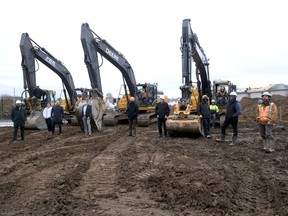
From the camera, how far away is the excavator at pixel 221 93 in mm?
17306

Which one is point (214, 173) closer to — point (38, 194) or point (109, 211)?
point (109, 211)

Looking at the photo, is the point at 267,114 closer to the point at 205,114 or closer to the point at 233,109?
the point at 233,109

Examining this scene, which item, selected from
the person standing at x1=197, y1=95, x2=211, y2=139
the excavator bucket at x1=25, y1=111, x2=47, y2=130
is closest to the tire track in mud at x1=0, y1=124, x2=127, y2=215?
the person standing at x1=197, y1=95, x2=211, y2=139

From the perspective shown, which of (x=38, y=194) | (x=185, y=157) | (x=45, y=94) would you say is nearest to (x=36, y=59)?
(x=45, y=94)

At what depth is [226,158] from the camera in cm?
848

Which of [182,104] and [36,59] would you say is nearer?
[182,104]

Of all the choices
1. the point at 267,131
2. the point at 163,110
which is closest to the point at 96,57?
the point at 163,110

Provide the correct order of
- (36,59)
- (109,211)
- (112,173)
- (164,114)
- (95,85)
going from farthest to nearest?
(36,59), (95,85), (164,114), (112,173), (109,211)

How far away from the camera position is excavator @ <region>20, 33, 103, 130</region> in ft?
58.3

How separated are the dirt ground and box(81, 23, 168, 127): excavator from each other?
28.6 ft

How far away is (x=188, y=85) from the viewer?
13.4 meters

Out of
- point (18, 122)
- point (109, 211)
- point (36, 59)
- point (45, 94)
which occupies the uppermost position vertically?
point (36, 59)

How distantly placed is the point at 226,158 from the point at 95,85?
1092 cm

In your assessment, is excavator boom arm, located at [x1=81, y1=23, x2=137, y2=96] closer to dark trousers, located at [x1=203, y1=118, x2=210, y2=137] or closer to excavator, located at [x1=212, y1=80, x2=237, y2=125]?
excavator, located at [x1=212, y1=80, x2=237, y2=125]
